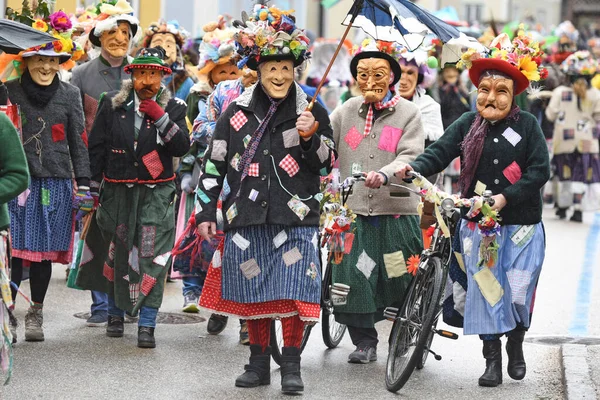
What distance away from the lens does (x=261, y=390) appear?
7.22 meters

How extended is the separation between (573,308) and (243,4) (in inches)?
696

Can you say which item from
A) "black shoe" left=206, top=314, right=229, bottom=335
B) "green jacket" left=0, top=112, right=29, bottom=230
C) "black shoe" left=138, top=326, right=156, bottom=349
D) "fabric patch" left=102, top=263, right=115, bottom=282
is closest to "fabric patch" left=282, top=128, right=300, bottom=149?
"green jacket" left=0, top=112, right=29, bottom=230

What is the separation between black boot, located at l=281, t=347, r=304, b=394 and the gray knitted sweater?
1.24 meters

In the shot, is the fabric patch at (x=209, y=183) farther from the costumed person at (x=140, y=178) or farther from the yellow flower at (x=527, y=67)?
the yellow flower at (x=527, y=67)

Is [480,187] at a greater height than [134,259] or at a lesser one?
greater

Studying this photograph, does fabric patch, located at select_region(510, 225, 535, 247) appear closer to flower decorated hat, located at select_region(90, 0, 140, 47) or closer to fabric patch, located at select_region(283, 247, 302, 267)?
fabric patch, located at select_region(283, 247, 302, 267)

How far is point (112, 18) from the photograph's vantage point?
389 inches

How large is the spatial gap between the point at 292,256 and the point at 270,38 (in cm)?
119

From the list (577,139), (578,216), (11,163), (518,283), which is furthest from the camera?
(578,216)

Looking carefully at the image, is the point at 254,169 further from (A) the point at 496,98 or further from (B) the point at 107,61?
(B) the point at 107,61

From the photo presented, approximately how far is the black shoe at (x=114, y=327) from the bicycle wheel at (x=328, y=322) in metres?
1.35

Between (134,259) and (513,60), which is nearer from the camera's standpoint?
(513,60)

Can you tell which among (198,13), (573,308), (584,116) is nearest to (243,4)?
(198,13)

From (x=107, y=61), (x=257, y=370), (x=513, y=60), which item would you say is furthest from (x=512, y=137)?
(x=107, y=61)
